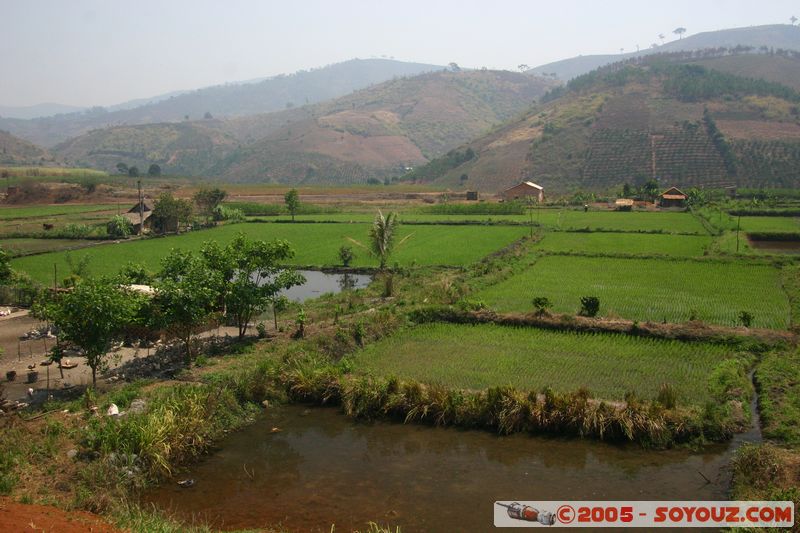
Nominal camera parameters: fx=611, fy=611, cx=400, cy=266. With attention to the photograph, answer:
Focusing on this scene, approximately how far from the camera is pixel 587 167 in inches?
3573

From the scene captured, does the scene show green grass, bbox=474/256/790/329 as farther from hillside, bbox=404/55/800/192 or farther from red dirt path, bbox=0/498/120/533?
hillside, bbox=404/55/800/192

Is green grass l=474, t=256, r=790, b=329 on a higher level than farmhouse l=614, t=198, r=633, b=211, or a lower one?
lower

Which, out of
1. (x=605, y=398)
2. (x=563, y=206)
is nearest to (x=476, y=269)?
(x=605, y=398)

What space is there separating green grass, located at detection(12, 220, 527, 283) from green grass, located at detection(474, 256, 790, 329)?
20.6ft

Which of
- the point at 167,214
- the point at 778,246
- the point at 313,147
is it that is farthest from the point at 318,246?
the point at 313,147

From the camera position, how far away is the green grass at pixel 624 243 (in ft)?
117

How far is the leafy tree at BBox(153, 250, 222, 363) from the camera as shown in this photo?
16.3 m

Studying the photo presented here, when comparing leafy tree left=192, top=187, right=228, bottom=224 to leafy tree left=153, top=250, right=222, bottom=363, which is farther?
leafy tree left=192, top=187, right=228, bottom=224

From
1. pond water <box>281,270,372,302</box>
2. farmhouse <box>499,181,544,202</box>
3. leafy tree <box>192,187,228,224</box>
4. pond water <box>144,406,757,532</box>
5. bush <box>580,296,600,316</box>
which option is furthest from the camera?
farmhouse <box>499,181,544,202</box>

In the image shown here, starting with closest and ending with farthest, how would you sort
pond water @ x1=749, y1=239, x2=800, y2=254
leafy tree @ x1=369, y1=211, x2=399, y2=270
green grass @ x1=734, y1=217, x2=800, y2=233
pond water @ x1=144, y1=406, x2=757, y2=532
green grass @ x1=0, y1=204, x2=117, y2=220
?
pond water @ x1=144, y1=406, x2=757, y2=532
leafy tree @ x1=369, y1=211, x2=399, y2=270
pond water @ x1=749, y1=239, x2=800, y2=254
green grass @ x1=734, y1=217, x2=800, y2=233
green grass @ x1=0, y1=204, x2=117, y2=220

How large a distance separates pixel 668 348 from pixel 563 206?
168ft

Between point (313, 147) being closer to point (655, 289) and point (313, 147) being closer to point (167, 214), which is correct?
point (167, 214)

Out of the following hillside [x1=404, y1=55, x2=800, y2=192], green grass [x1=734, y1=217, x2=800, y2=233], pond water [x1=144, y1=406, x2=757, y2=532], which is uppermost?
hillside [x1=404, y1=55, x2=800, y2=192]

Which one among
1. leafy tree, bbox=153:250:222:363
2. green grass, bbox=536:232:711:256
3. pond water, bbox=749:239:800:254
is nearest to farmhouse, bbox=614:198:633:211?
green grass, bbox=536:232:711:256
